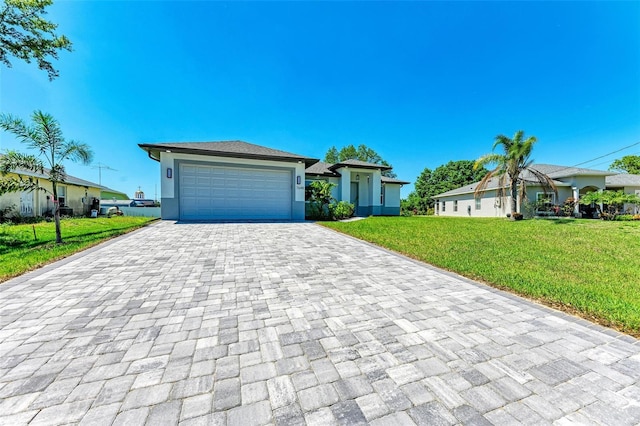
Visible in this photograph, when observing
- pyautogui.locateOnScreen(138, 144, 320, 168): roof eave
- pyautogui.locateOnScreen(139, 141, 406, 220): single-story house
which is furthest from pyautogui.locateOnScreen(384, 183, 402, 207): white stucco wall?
pyautogui.locateOnScreen(138, 144, 320, 168): roof eave

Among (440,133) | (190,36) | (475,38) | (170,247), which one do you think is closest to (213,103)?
(190,36)

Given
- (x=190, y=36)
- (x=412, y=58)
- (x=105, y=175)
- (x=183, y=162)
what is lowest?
(x=183, y=162)

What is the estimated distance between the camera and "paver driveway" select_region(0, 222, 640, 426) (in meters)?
1.42

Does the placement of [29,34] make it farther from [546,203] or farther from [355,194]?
[546,203]

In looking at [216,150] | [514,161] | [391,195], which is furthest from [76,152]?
[514,161]

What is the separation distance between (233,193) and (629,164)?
48.8 meters

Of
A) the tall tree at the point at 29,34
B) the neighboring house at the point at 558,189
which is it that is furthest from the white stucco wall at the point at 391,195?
the tall tree at the point at 29,34

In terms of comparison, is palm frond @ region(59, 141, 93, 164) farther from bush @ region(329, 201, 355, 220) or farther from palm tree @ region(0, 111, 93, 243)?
bush @ region(329, 201, 355, 220)

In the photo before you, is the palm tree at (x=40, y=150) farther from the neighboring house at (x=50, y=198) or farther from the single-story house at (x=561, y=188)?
the single-story house at (x=561, y=188)

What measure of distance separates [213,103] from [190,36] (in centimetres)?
427

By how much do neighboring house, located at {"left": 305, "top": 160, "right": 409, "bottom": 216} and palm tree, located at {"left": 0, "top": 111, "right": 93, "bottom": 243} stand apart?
1131 centimetres

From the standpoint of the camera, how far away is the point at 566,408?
1.45 meters

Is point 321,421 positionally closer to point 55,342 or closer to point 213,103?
Result: point 55,342

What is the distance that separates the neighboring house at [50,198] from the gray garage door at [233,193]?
4581 millimetres
